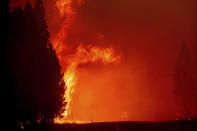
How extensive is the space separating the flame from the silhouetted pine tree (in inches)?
2030

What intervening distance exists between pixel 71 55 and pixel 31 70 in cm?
6736

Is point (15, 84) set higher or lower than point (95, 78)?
lower

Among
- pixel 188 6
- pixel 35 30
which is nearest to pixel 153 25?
pixel 188 6

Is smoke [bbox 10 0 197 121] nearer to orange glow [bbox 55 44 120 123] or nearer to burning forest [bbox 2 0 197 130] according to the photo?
burning forest [bbox 2 0 197 130]

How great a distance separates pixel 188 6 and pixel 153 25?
48.2 ft

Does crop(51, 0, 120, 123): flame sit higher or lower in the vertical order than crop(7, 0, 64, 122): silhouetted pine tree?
higher

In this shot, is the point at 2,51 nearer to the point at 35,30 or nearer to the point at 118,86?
the point at 35,30

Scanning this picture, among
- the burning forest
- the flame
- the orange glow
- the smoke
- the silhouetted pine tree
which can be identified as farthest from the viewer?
the smoke

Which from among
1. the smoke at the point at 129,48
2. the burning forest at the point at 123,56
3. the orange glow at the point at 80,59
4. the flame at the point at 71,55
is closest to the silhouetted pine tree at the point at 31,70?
the burning forest at the point at 123,56

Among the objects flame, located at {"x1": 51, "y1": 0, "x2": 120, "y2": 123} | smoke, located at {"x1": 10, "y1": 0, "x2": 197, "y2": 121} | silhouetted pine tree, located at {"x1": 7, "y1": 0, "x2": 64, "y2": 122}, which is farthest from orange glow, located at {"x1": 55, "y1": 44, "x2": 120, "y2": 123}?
silhouetted pine tree, located at {"x1": 7, "y1": 0, "x2": 64, "y2": 122}

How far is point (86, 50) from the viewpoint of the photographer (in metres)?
111

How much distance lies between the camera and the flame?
9644 centimetres

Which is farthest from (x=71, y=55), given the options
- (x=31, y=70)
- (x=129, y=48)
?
(x=31, y=70)

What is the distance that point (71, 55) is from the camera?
329 feet
